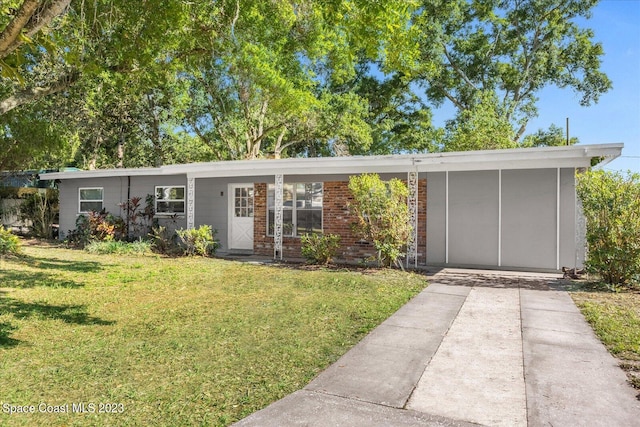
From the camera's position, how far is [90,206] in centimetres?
1664

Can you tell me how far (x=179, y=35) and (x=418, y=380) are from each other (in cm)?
808

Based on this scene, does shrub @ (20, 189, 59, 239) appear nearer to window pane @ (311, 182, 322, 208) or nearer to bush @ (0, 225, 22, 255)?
bush @ (0, 225, 22, 255)

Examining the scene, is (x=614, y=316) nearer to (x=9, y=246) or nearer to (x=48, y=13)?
(x=48, y=13)

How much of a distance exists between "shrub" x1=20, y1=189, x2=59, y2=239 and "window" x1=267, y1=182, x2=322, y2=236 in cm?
1141

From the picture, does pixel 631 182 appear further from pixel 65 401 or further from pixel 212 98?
pixel 212 98

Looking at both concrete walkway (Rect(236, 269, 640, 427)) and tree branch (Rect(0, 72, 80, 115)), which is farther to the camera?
tree branch (Rect(0, 72, 80, 115))

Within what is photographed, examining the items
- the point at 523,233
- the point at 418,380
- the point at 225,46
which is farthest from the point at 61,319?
the point at 523,233

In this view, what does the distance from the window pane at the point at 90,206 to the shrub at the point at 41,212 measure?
224cm

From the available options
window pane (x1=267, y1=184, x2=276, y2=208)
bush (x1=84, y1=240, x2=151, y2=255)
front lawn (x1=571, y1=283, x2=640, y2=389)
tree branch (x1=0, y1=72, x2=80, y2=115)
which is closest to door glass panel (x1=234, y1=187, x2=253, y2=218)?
window pane (x1=267, y1=184, x2=276, y2=208)

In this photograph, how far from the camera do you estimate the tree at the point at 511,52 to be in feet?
78.7

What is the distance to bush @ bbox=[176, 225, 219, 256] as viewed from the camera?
41.2 ft

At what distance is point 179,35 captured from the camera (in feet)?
28.5

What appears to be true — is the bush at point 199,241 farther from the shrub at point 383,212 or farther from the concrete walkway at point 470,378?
the concrete walkway at point 470,378

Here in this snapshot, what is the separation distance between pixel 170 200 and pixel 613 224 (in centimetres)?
1285
